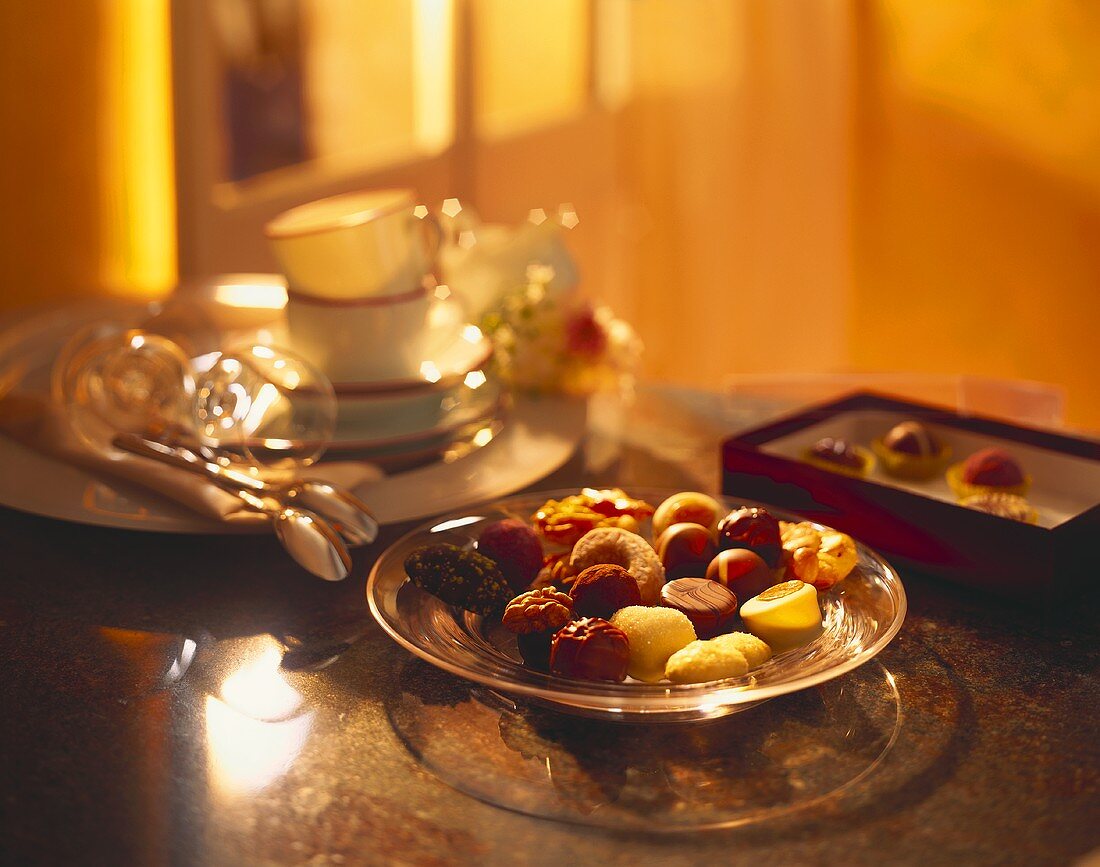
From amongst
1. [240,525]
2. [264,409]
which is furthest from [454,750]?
[264,409]

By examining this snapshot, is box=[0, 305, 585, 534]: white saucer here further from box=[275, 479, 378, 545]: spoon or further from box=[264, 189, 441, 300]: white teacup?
box=[264, 189, 441, 300]: white teacup

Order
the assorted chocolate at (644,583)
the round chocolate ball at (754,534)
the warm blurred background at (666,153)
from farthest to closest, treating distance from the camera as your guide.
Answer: the warm blurred background at (666,153)
the round chocolate ball at (754,534)
the assorted chocolate at (644,583)

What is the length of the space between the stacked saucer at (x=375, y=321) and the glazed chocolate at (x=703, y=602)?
13.2 inches

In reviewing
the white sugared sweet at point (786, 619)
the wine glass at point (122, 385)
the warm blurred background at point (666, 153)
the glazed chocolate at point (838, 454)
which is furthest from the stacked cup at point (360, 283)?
the warm blurred background at point (666, 153)

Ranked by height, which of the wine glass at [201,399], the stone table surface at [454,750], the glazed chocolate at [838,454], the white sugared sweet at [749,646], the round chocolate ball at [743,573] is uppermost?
the wine glass at [201,399]

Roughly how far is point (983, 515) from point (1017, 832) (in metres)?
0.28

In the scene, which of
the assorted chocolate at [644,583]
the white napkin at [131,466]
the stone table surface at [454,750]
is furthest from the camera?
the white napkin at [131,466]

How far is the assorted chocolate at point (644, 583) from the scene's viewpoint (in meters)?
0.63

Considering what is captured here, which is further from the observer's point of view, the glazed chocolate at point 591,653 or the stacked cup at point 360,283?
the stacked cup at point 360,283

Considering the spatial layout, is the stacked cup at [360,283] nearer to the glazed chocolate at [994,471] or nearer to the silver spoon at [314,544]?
the silver spoon at [314,544]

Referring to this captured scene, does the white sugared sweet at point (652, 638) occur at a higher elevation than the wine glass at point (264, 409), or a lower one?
lower

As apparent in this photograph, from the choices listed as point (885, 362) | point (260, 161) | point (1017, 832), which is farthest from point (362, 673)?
point (885, 362)

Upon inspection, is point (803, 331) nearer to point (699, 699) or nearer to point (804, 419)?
point (804, 419)

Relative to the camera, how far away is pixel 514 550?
75cm
